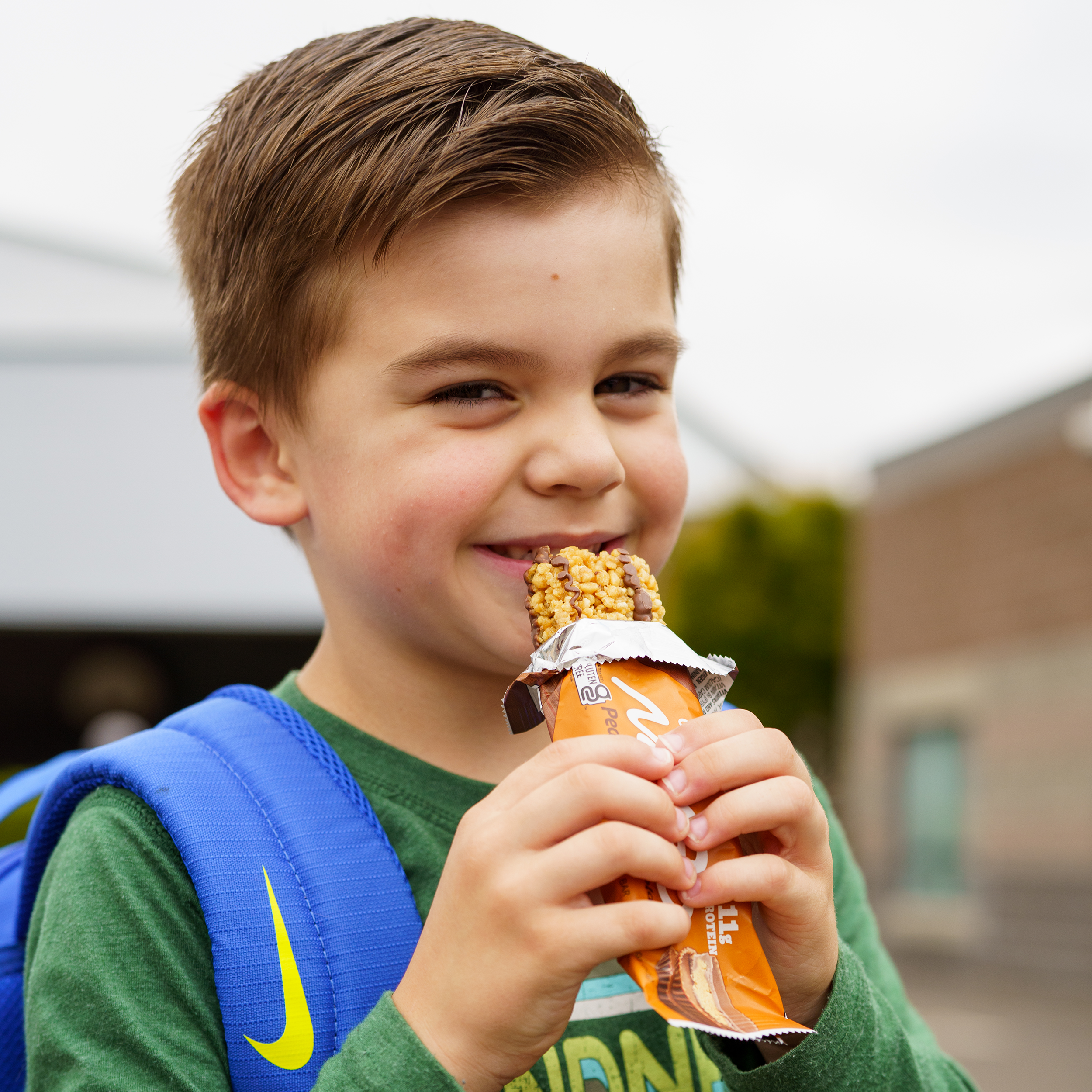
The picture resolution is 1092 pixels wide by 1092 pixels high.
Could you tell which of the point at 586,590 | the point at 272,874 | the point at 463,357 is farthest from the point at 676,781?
the point at 463,357

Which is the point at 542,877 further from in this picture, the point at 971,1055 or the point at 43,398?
the point at 43,398

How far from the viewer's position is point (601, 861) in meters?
1.18

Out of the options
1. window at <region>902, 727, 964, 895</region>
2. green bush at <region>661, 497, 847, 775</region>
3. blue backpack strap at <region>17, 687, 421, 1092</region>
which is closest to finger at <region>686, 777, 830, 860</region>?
blue backpack strap at <region>17, 687, 421, 1092</region>

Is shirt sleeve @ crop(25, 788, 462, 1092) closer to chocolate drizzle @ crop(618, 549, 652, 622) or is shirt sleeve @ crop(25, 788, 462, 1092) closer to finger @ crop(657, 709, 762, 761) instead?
finger @ crop(657, 709, 762, 761)

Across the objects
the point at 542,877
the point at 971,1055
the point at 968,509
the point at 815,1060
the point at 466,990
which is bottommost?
the point at 971,1055

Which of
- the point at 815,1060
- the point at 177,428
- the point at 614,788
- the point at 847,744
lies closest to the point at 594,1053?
the point at 815,1060

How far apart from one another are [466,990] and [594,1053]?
0.43m

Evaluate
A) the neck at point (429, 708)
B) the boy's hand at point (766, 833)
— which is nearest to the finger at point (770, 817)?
the boy's hand at point (766, 833)

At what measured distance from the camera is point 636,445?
1.71m

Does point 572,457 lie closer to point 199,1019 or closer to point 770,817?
point 770,817

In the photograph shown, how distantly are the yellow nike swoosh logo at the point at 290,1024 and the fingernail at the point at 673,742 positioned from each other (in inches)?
20.8

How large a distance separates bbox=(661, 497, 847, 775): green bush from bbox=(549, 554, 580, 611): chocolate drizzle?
25837 mm

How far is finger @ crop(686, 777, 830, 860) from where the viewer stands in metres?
1.26

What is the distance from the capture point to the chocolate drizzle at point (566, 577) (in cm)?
151
